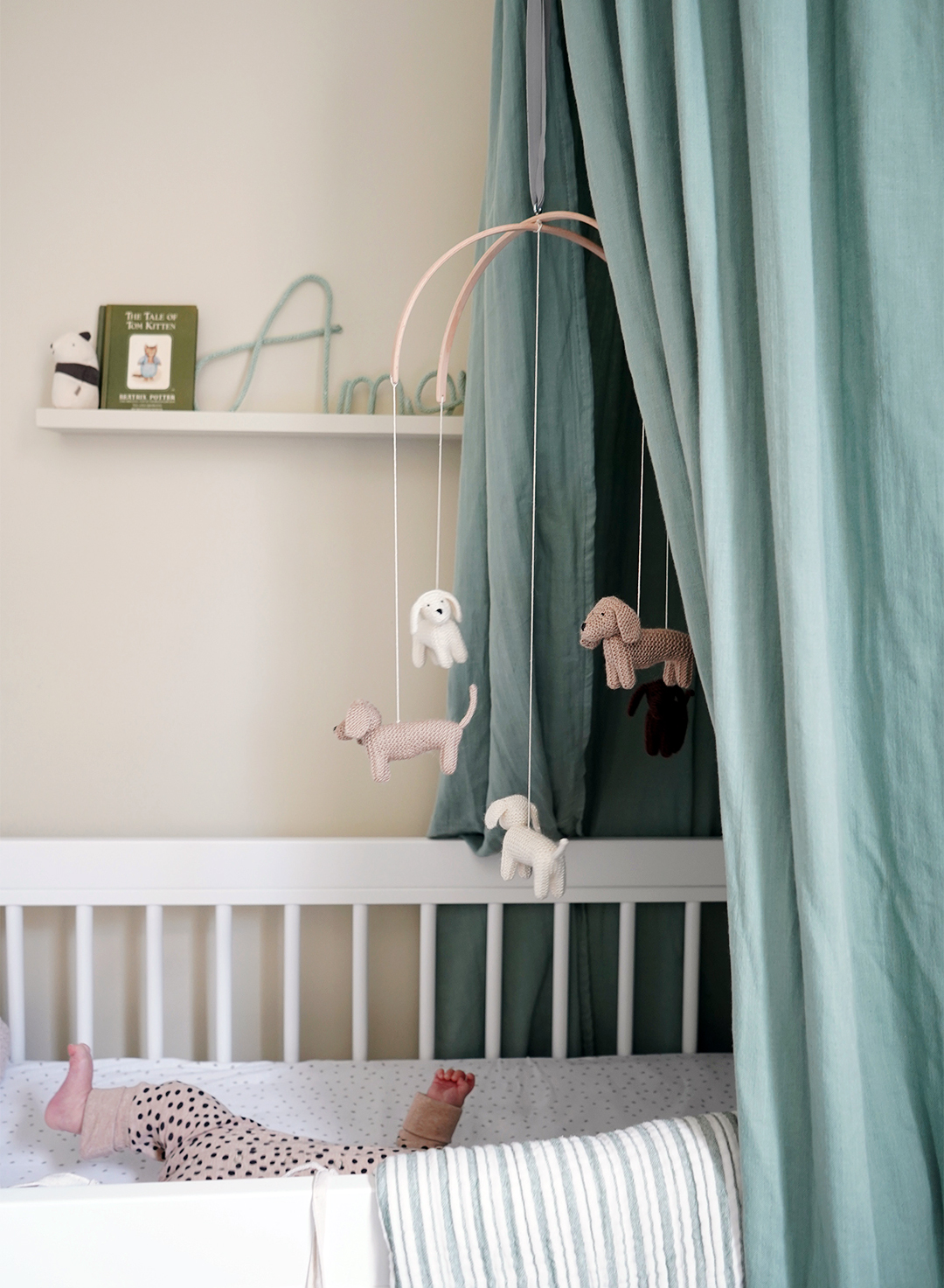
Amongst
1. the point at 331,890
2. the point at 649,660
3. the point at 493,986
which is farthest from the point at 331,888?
the point at 649,660

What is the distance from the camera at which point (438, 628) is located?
1014 mm

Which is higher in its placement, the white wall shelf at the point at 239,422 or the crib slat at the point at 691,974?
the white wall shelf at the point at 239,422

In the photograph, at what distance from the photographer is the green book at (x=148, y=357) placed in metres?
1.52

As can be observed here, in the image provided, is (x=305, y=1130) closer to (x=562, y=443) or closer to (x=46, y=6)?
(x=562, y=443)

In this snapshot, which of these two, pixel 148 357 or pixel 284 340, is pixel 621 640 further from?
pixel 148 357

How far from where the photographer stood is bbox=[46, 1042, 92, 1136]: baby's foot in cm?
117

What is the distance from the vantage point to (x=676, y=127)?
742 millimetres

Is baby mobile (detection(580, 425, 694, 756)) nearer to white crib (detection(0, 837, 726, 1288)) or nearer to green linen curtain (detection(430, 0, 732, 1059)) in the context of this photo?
green linen curtain (detection(430, 0, 732, 1059))

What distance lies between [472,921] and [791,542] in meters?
1.01

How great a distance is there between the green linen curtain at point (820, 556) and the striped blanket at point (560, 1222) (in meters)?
0.06

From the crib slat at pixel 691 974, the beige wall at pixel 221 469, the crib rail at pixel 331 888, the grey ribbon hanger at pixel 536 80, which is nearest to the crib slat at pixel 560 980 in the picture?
the crib rail at pixel 331 888

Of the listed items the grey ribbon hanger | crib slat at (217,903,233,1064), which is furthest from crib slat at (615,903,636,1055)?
the grey ribbon hanger

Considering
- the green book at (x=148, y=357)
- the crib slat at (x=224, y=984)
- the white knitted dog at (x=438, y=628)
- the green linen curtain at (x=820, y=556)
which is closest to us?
the green linen curtain at (x=820, y=556)

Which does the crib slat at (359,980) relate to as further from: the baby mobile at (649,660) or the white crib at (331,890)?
the baby mobile at (649,660)
